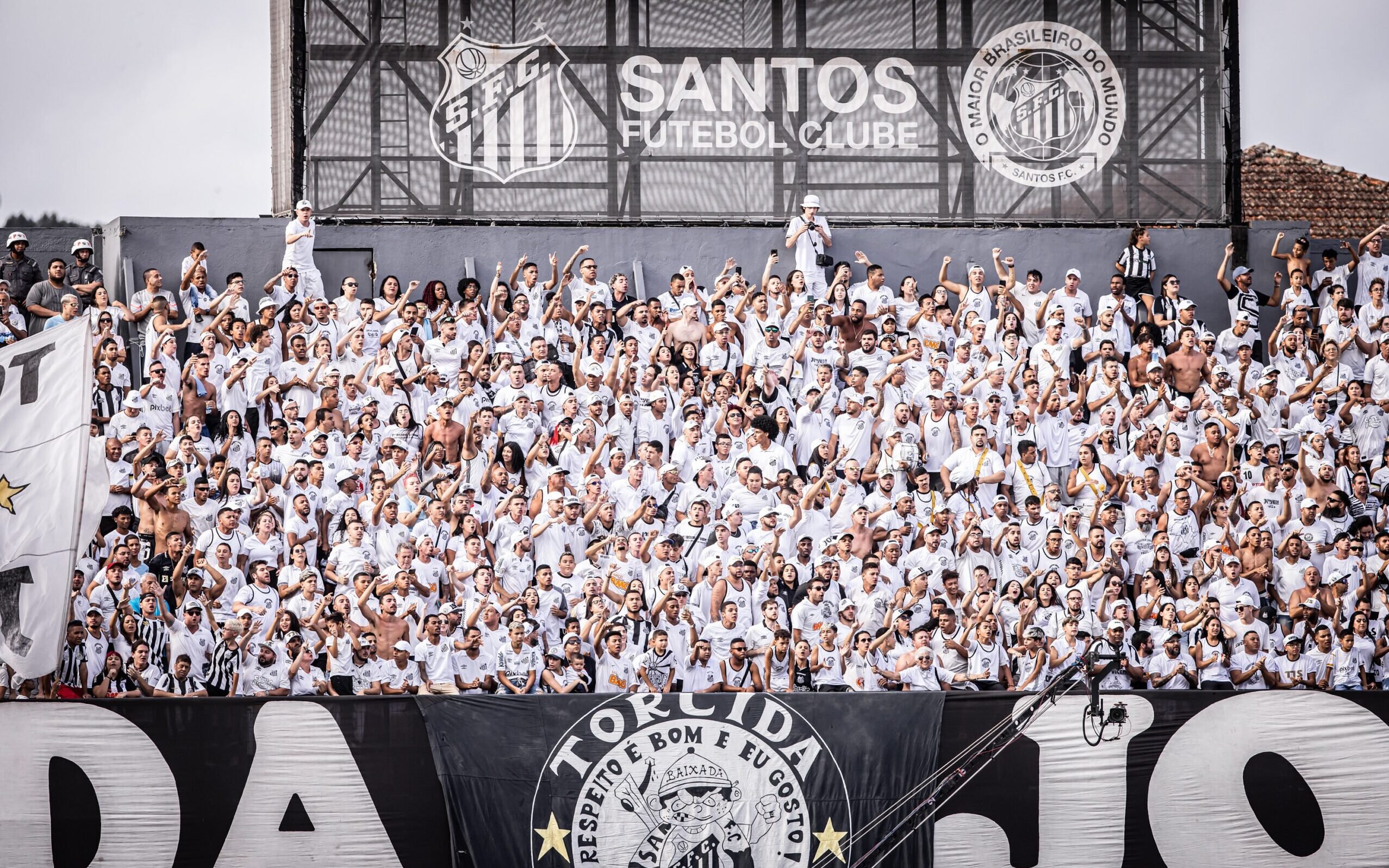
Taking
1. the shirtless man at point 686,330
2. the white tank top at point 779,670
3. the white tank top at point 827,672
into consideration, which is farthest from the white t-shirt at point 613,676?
the shirtless man at point 686,330

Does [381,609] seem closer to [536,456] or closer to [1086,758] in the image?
[536,456]

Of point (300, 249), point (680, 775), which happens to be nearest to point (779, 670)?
point (680, 775)

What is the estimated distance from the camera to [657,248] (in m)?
21.3

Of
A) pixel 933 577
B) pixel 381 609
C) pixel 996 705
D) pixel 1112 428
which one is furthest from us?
pixel 1112 428

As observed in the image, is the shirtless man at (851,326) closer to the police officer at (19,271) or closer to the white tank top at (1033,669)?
the white tank top at (1033,669)

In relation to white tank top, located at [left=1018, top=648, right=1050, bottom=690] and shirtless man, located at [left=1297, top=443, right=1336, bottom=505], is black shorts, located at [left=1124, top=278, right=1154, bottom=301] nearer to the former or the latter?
shirtless man, located at [left=1297, top=443, right=1336, bottom=505]

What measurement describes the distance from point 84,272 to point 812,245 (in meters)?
8.80

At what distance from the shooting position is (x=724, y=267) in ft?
68.3

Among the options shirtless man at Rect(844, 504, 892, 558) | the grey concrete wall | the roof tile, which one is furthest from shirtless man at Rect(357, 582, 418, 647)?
the roof tile

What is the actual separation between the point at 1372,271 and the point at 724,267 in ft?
26.6

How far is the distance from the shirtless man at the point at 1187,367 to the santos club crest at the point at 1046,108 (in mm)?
3379

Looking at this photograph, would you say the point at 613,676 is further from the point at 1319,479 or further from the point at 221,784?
the point at 1319,479

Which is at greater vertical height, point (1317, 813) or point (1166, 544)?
point (1166, 544)

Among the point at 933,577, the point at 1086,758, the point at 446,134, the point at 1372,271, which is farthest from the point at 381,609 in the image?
the point at 1372,271
